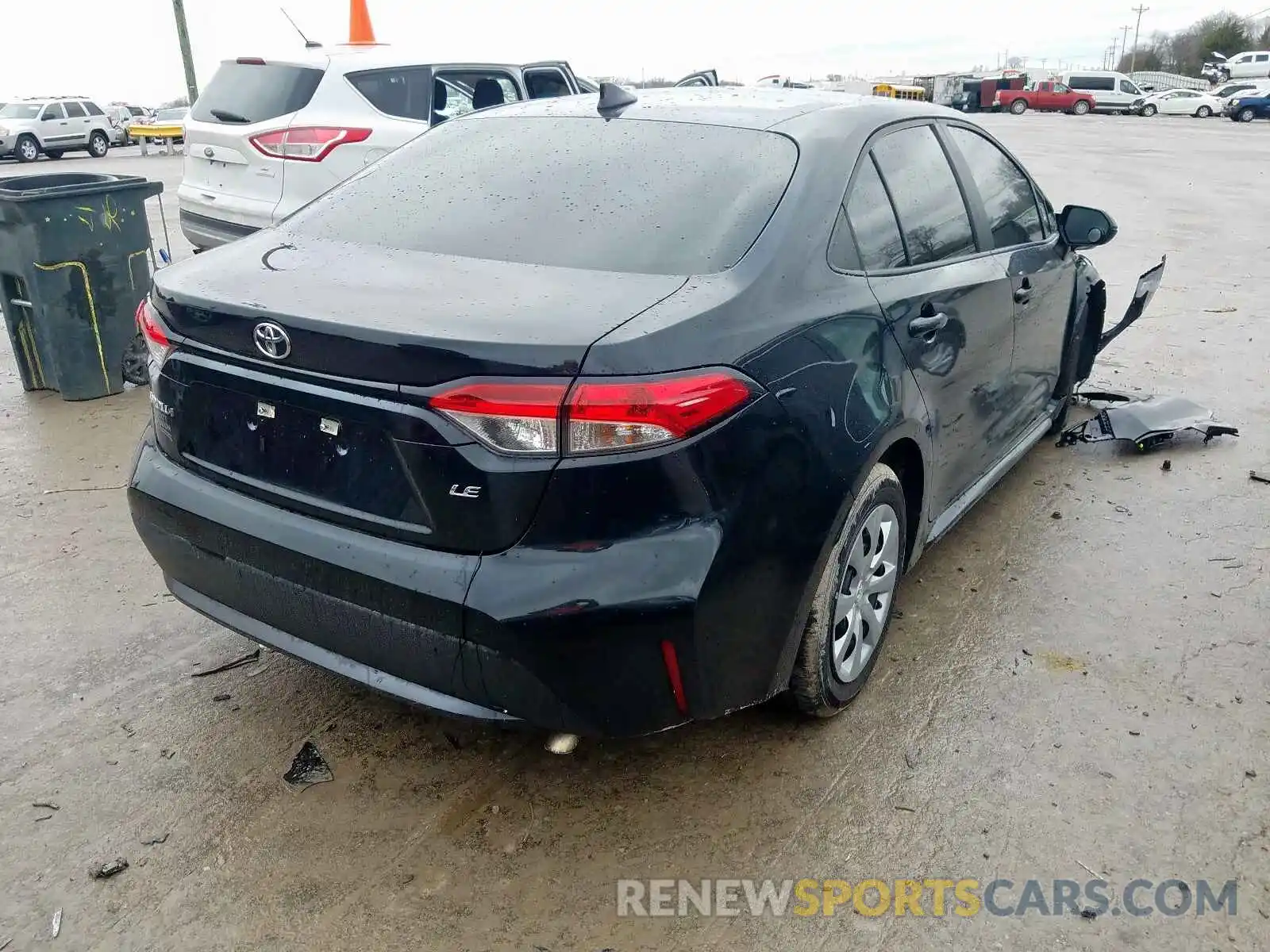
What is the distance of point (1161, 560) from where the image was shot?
394 centimetres

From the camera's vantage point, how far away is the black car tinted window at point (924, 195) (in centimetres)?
311

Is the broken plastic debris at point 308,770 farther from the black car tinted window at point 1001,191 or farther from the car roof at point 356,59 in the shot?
the car roof at point 356,59

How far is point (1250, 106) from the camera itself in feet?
140

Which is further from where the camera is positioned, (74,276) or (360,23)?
(360,23)

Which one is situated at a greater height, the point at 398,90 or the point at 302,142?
the point at 398,90

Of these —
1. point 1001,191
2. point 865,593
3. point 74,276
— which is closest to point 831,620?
point 865,593

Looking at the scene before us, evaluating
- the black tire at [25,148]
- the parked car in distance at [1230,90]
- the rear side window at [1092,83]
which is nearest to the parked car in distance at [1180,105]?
the parked car in distance at [1230,90]

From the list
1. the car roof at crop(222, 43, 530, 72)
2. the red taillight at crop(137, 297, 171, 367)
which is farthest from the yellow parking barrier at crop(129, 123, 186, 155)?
the red taillight at crop(137, 297, 171, 367)

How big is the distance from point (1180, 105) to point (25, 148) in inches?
1854

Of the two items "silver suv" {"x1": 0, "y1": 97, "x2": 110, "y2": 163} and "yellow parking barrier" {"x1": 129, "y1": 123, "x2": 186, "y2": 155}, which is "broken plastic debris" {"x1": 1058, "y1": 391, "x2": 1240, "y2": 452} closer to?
"silver suv" {"x1": 0, "y1": 97, "x2": 110, "y2": 163}

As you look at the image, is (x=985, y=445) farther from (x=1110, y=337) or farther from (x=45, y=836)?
(x=45, y=836)

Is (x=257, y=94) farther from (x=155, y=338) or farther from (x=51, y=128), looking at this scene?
(x=51, y=128)

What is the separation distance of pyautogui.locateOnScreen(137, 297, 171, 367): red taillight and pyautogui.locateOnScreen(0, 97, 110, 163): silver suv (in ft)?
94.4

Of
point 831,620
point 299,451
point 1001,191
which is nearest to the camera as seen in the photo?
point 299,451
